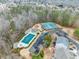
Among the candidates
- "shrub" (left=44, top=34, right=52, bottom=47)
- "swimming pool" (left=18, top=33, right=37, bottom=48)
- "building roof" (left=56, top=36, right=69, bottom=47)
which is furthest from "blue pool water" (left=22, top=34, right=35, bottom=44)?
"building roof" (left=56, top=36, right=69, bottom=47)

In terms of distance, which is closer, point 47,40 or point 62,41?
point 62,41

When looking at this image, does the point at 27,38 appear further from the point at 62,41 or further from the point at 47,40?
the point at 62,41

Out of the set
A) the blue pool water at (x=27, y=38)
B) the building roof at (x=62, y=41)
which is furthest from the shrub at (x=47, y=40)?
the blue pool water at (x=27, y=38)

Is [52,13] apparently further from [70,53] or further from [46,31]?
[70,53]

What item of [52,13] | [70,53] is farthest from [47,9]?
[70,53]

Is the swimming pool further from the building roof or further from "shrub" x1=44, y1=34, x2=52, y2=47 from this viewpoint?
the building roof

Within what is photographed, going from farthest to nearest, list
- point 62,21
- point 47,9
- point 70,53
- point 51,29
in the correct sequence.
A: point 47,9 < point 62,21 < point 51,29 < point 70,53

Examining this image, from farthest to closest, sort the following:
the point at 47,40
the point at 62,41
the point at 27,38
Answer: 1. the point at 27,38
2. the point at 47,40
3. the point at 62,41

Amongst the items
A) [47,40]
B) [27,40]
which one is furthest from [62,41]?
[27,40]
